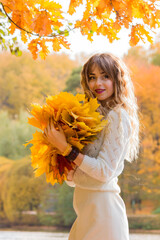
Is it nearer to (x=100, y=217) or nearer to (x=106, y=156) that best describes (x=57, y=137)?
(x=106, y=156)

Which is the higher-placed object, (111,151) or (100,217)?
(111,151)

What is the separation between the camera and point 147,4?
149 cm

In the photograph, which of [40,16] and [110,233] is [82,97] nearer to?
[40,16]

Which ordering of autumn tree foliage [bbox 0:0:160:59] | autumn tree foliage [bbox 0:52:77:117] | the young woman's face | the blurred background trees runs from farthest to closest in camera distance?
autumn tree foliage [bbox 0:52:77:117]
the blurred background trees
the young woman's face
autumn tree foliage [bbox 0:0:160:59]

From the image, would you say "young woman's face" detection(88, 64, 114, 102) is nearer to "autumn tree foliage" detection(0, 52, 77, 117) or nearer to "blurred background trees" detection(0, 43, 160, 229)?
"blurred background trees" detection(0, 43, 160, 229)

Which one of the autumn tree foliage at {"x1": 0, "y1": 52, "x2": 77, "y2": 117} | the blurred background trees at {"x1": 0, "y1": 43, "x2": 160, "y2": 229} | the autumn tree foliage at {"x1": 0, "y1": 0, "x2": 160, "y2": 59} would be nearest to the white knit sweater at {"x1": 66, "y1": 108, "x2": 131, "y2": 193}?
the autumn tree foliage at {"x1": 0, "y1": 0, "x2": 160, "y2": 59}

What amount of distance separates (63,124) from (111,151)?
0.23 meters

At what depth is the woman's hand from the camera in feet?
4.96

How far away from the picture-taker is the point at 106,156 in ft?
5.06

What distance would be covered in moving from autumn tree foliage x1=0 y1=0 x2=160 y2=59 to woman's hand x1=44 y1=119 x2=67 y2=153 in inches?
14.8

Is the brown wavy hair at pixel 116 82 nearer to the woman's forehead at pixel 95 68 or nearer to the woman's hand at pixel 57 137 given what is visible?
A: the woman's forehead at pixel 95 68

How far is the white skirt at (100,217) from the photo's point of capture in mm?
1547

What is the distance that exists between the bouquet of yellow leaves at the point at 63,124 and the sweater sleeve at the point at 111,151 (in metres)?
0.06

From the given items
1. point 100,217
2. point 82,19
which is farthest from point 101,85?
point 100,217
